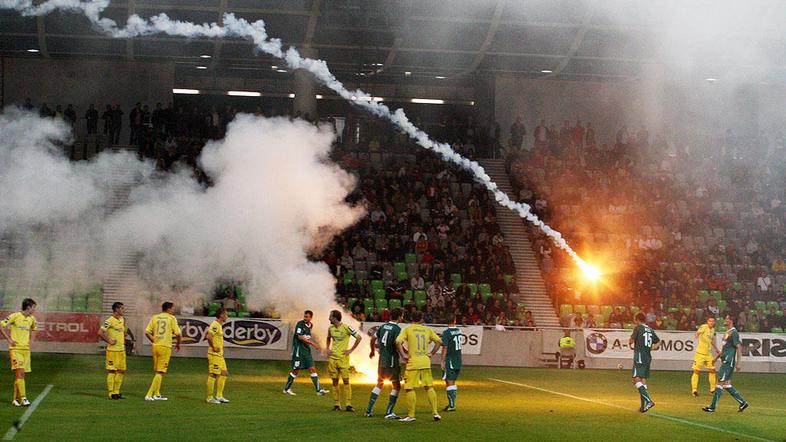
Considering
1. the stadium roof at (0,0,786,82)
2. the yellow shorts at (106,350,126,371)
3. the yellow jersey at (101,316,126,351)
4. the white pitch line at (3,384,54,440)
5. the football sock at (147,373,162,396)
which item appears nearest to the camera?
the white pitch line at (3,384,54,440)

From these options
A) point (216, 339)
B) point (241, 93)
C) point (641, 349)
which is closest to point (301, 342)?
point (216, 339)

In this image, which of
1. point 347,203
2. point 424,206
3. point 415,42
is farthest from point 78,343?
point 415,42

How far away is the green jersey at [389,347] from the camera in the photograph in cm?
2053

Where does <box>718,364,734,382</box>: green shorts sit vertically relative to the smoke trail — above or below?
below

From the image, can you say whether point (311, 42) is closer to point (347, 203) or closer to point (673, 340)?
point (347, 203)

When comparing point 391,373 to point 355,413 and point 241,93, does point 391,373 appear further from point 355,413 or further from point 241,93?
point 241,93

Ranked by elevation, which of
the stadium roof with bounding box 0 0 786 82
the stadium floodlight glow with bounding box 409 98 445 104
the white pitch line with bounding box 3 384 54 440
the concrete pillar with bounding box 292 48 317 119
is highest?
the stadium roof with bounding box 0 0 786 82

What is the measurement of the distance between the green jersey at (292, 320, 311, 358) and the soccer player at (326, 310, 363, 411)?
78.8 inches

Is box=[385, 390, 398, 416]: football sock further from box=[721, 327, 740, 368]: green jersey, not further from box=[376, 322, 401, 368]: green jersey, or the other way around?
box=[721, 327, 740, 368]: green jersey

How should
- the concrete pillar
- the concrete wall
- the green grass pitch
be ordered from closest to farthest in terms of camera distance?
the green grass pitch
the concrete pillar
the concrete wall

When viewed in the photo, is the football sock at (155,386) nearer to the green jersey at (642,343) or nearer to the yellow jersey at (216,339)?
the yellow jersey at (216,339)

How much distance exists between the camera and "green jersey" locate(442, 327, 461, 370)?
23.1 meters

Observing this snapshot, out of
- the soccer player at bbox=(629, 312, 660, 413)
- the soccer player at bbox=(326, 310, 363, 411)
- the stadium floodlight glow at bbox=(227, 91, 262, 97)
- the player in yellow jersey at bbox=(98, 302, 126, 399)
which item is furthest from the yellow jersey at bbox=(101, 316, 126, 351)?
the stadium floodlight glow at bbox=(227, 91, 262, 97)

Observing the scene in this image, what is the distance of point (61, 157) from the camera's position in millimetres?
33000
